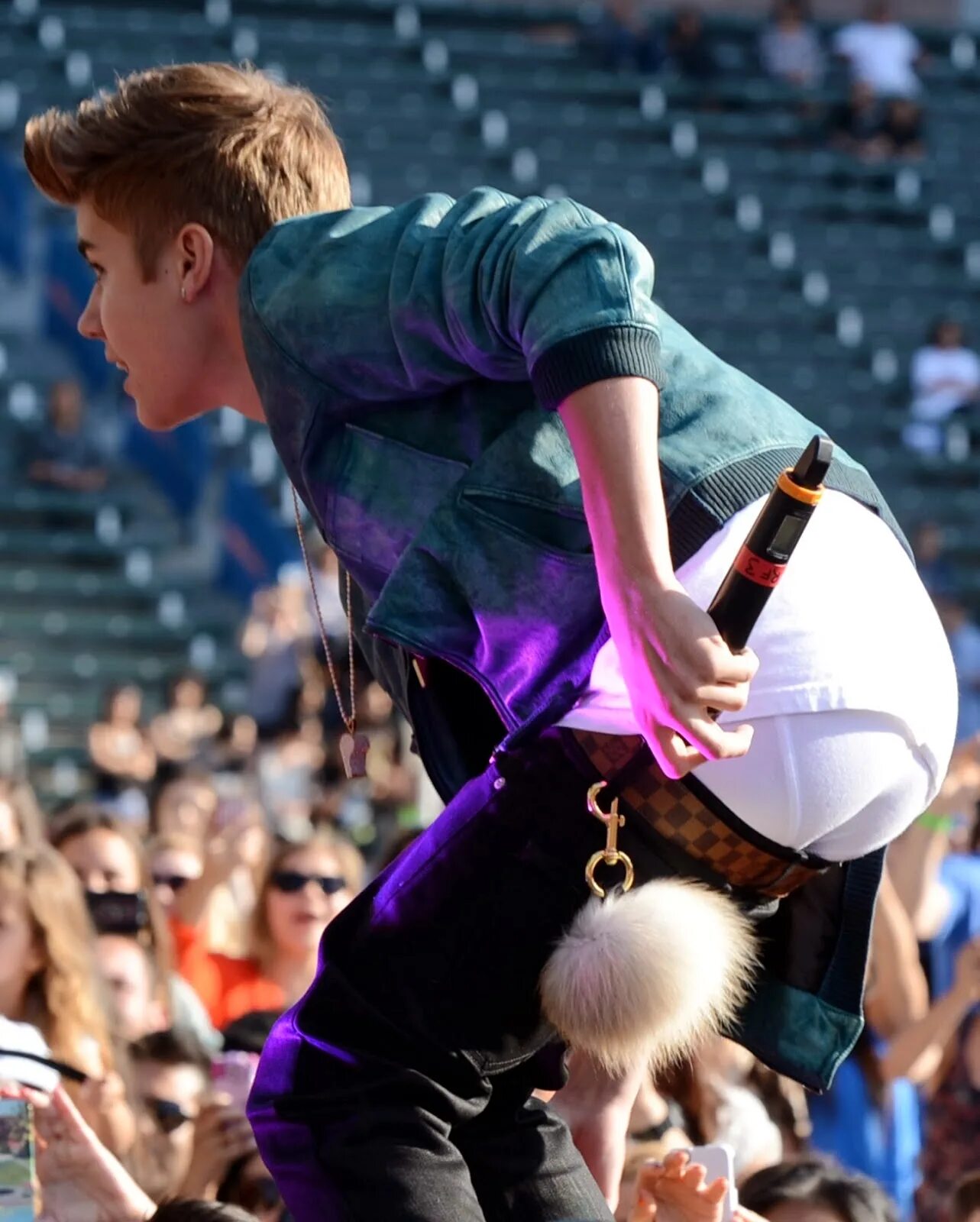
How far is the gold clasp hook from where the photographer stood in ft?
6.43

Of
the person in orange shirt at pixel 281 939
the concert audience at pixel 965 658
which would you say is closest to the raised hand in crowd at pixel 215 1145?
the person in orange shirt at pixel 281 939

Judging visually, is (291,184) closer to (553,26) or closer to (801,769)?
(801,769)

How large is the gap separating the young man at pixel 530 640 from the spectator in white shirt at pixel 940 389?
12726 mm

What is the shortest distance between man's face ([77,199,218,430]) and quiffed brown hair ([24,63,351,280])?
18 millimetres

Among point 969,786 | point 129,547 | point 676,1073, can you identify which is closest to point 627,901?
point 676,1073

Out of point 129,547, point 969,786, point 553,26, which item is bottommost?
point 129,547

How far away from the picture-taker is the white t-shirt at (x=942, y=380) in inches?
571

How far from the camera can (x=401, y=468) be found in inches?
82.4

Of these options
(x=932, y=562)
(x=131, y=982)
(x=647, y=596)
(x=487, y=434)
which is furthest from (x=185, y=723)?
(x=647, y=596)

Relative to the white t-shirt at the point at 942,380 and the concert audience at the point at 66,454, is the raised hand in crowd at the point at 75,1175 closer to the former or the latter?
the concert audience at the point at 66,454

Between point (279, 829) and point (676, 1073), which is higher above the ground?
point (676, 1073)

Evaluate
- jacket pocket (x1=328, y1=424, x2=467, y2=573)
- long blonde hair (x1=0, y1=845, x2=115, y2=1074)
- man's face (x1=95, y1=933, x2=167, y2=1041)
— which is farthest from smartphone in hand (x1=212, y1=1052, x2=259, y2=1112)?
jacket pocket (x1=328, y1=424, x2=467, y2=573)

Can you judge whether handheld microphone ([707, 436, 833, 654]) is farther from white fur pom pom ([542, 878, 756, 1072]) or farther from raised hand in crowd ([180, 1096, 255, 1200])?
raised hand in crowd ([180, 1096, 255, 1200])

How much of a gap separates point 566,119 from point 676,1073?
13280mm
